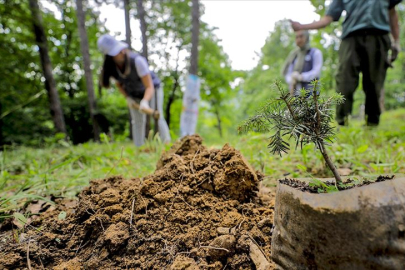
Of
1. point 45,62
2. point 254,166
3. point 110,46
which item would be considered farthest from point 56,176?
point 45,62

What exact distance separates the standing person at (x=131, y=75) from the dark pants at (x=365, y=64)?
2.92 meters

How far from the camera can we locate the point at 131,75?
429 centimetres

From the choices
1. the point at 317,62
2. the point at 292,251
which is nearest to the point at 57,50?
the point at 317,62

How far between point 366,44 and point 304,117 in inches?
134

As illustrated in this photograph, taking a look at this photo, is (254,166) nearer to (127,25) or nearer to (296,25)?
(296,25)

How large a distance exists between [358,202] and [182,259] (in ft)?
2.07

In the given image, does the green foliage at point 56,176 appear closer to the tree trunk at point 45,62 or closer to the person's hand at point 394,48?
the person's hand at point 394,48

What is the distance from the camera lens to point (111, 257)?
995 mm

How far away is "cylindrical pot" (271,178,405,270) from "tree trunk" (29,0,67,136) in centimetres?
815

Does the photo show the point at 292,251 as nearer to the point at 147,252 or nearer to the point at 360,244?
the point at 360,244

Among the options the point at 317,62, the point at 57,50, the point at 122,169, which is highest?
the point at 57,50

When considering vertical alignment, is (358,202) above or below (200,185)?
above

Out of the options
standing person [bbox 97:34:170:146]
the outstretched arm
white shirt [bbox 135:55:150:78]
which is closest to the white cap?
standing person [bbox 97:34:170:146]

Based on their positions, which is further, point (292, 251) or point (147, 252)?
point (147, 252)
